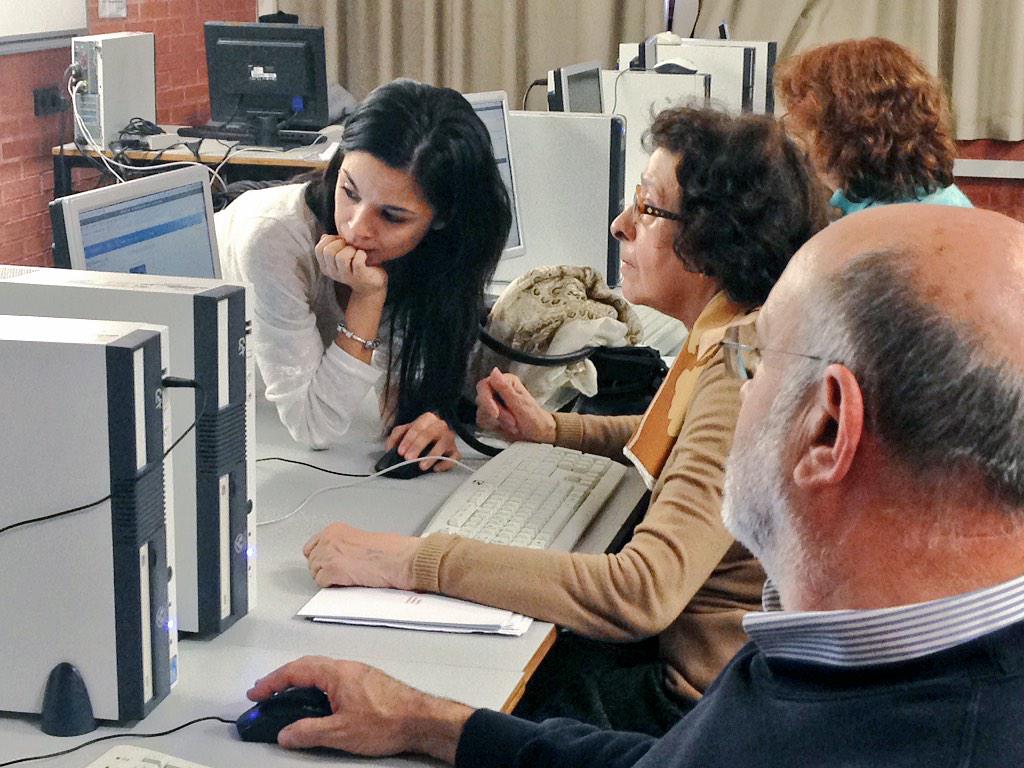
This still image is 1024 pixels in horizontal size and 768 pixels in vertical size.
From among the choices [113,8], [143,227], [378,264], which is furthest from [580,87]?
[113,8]

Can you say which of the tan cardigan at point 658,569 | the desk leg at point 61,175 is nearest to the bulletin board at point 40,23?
the desk leg at point 61,175

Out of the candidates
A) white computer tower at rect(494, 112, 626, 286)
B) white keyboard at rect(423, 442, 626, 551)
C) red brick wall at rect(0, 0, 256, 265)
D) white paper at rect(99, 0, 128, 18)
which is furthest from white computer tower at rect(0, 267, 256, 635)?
white paper at rect(99, 0, 128, 18)

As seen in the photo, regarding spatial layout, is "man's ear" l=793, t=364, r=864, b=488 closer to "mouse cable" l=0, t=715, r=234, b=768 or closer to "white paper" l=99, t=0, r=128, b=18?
"mouse cable" l=0, t=715, r=234, b=768

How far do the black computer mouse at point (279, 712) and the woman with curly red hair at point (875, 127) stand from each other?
1.95 meters

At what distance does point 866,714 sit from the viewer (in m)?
0.83

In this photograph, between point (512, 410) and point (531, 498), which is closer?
point (531, 498)

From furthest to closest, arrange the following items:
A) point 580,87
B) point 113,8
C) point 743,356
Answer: point 113,8 → point 580,87 → point 743,356

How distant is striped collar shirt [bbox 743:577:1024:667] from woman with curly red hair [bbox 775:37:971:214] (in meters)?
2.09

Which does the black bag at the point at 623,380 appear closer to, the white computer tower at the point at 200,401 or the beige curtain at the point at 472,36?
the white computer tower at the point at 200,401

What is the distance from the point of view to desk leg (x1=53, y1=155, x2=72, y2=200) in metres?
4.33

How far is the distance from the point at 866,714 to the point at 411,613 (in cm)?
72

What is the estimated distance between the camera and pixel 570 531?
1.70 meters

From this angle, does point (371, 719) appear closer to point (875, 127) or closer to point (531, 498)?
point (531, 498)

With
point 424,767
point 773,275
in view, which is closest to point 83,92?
point 773,275
